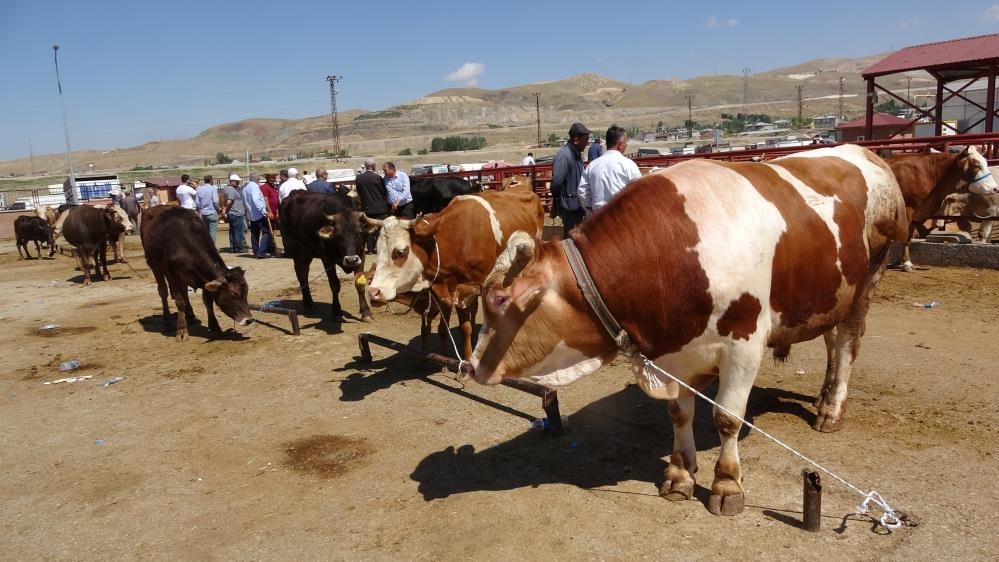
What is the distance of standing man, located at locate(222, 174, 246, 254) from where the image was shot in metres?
16.9

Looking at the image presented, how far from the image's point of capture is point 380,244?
6.34 metres

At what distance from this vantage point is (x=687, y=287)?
11.8 ft

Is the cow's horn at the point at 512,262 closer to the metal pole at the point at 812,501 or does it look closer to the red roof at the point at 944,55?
the metal pole at the point at 812,501

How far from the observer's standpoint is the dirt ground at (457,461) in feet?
12.4

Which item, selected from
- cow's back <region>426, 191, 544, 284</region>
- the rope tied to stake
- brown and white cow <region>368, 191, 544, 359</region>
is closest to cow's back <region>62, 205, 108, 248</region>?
brown and white cow <region>368, 191, 544, 359</region>

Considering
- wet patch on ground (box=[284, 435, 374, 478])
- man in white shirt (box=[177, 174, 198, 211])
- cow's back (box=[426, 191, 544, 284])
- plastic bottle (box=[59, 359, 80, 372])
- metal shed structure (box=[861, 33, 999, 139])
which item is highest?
metal shed structure (box=[861, 33, 999, 139])

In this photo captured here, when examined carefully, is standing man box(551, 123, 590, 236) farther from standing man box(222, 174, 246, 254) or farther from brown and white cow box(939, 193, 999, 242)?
standing man box(222, 174, 246, 254)

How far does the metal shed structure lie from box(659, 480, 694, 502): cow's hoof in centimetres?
1751

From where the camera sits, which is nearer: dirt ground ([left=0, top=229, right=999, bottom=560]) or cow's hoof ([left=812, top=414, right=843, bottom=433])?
dirt ground ([left=0, top=229, right=999, bottom=560])

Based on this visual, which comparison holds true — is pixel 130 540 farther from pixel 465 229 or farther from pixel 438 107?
pixel 438 107

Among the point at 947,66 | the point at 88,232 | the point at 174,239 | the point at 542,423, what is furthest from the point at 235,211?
the point at 947,66

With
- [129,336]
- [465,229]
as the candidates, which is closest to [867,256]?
[465,229]

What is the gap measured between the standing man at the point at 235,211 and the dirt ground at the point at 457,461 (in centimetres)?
936

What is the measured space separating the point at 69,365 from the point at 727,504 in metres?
7.95
